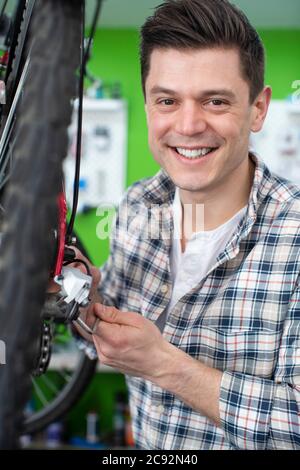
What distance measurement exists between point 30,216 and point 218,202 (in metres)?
0.65

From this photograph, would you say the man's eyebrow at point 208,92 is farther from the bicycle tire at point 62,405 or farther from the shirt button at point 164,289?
the bicycle tire at point 62,405

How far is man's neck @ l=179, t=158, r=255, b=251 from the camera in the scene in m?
1.03

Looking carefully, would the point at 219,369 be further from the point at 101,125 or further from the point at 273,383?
the point at 101,125

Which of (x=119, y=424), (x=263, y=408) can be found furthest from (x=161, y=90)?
(x=119, y=424)

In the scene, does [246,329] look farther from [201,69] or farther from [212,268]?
[201,69]

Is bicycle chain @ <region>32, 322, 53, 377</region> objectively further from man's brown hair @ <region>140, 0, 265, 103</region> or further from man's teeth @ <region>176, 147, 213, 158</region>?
man's brown hair @ <region>140, 0, 265, 103</region>

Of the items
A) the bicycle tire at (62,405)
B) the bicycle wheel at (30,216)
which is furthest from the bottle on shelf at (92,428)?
the bicycle wheel at (30,216)

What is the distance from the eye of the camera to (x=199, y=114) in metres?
0.91

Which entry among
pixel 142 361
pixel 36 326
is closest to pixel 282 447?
pixel 142 361

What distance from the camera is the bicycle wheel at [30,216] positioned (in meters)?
0.41

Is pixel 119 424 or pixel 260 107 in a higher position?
pixel 260 107

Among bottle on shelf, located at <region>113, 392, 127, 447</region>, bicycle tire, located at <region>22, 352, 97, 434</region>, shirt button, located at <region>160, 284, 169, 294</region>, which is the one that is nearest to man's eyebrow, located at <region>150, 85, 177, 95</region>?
shirt button, located at <region>160, 284, 169, 294</region>

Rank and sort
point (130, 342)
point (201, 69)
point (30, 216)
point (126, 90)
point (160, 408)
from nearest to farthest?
point (30, 216), point (130, 342), point (201, 69), point (160, 408), point (126, 90)

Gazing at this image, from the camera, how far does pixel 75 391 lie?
71.9 inches
